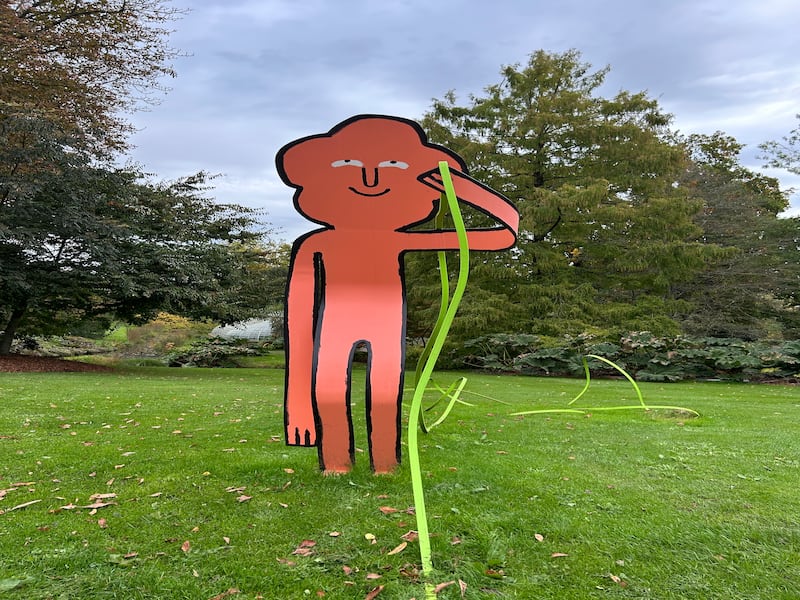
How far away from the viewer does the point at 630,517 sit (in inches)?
122

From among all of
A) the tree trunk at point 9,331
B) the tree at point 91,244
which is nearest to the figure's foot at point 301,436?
the tree at point 91,244

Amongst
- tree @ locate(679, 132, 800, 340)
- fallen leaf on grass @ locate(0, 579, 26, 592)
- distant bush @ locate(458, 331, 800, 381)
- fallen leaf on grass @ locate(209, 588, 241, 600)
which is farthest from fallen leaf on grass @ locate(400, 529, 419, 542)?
tree @ locate(679, 132, 800, 340)

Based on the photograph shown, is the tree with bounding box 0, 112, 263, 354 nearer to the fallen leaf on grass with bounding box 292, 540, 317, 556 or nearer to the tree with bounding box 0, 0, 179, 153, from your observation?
the tree with bounding box 0, 0, 179, 153

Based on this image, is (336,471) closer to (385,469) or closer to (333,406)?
(385,469)

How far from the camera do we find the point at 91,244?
12172 mm

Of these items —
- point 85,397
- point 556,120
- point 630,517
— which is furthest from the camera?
point 556,120

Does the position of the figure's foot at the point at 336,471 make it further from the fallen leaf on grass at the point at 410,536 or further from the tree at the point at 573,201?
the tree at the point at 573,201

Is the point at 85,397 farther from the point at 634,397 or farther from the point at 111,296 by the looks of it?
the point at 634,397

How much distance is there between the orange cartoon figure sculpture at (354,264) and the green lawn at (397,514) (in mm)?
457

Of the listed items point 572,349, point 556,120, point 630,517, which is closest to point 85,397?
point 630,517

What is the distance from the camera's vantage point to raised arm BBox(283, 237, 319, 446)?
3887mm

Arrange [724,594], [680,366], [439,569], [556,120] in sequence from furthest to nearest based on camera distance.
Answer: [556,120] → [680,366] → [439,569] → [724,594]

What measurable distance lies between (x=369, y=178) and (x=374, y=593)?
2.66 m

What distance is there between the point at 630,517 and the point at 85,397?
7.62m
